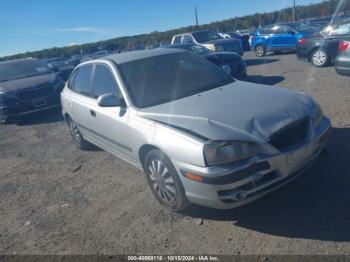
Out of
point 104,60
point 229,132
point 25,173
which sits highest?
point 104,60

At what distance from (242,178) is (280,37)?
1526 centimetres

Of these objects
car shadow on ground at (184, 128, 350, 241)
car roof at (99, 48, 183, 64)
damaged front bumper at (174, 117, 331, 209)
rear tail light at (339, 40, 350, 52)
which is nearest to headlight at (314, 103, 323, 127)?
damaged front bumper at (174, 117, 331, 209)

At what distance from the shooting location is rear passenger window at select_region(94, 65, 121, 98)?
13.7 ft

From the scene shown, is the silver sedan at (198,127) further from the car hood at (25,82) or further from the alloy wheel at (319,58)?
the alloy wheel at (319,58)

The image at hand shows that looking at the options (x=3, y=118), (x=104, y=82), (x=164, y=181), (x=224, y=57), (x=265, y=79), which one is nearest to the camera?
(x=164, y=181)

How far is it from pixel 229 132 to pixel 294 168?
2.49 feet

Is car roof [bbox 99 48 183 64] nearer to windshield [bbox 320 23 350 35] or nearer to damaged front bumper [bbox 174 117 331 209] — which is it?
damaged front bumper [bbox 174 117 331 209]

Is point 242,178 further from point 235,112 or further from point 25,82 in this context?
point 25,82

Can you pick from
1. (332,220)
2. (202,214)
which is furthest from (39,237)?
(332,220)

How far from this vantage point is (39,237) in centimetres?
350

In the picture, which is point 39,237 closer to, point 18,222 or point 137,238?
point 18,222

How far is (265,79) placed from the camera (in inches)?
399

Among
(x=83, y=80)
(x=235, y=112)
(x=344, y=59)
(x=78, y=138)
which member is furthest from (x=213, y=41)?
(x=235, y=112)

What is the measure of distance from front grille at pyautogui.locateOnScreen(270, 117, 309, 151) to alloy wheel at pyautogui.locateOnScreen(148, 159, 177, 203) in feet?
3.68
